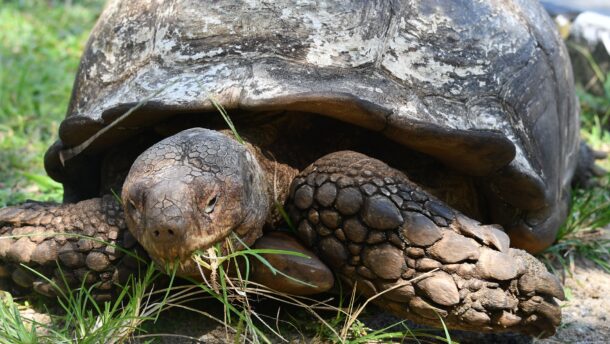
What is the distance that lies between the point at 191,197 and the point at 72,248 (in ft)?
2.44

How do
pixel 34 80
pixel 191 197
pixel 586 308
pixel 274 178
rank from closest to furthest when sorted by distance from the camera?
pixel 191 197 → pixel 274 178 → pixel 586 308 → pixel 34 80

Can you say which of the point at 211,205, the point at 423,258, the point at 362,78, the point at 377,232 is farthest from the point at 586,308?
the point at 211,205

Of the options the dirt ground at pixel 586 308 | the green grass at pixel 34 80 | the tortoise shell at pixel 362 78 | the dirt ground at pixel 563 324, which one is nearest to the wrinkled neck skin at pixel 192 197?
the tortoise shell at pixel 362 78

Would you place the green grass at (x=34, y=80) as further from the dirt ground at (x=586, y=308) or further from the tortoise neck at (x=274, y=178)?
the dirt ground at (x=586, y=308)

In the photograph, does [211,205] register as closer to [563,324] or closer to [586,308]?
[563,324]

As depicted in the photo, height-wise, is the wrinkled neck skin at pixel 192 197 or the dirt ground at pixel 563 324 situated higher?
the wrinkled neck skin at pixel 192 197

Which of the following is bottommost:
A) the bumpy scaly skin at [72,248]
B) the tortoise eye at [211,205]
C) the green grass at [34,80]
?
the green grass at [34,80]

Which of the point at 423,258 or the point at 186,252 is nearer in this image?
the point at 186,252

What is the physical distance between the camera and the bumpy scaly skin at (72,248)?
2844 millimetres

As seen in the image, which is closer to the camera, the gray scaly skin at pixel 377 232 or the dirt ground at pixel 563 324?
the gray scaly skin at pixel 377 232

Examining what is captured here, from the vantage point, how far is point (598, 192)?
471 centimetres

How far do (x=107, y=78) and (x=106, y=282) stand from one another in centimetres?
89

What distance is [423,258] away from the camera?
2652 mm

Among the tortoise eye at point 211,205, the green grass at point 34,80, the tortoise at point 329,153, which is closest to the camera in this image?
the tortoise eye at point 211,205
